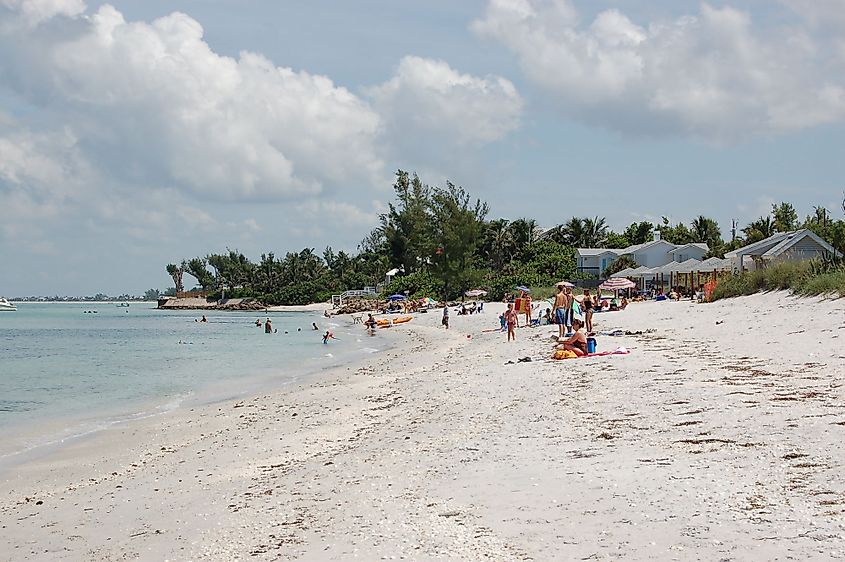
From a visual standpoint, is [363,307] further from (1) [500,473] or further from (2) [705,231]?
(1) [500,473]

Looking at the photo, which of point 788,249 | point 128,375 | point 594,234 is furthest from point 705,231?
point 128,375

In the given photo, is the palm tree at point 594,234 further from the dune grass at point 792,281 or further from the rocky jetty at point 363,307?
the dune grass at point 792,281

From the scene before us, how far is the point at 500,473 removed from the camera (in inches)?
302

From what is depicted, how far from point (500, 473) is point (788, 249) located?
38.3m

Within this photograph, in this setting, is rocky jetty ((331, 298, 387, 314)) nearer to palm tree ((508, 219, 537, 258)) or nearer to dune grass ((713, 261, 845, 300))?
palm tree ((508, 219, 537, 258))

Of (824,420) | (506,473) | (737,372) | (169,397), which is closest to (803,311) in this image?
(737,372)

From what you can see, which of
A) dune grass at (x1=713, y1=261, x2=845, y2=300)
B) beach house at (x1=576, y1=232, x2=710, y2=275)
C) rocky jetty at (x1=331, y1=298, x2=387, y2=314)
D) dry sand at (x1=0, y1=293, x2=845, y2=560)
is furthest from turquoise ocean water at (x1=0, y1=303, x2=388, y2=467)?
beach house at (x1=576, y1=232, x2=710, y2=275)

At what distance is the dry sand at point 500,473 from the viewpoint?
5730mm

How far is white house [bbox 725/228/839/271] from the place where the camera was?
131 ft

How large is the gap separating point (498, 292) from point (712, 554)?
60.6 meters

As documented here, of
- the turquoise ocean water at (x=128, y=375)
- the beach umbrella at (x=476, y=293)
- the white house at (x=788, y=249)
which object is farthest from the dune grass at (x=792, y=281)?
the beach umbrella at (x=476, y=293)

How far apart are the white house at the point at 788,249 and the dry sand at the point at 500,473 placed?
25.7 m

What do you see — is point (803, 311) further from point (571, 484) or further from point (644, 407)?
point (571, 484)

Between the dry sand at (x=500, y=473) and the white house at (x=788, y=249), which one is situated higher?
the white house at (x=788, y=249)
